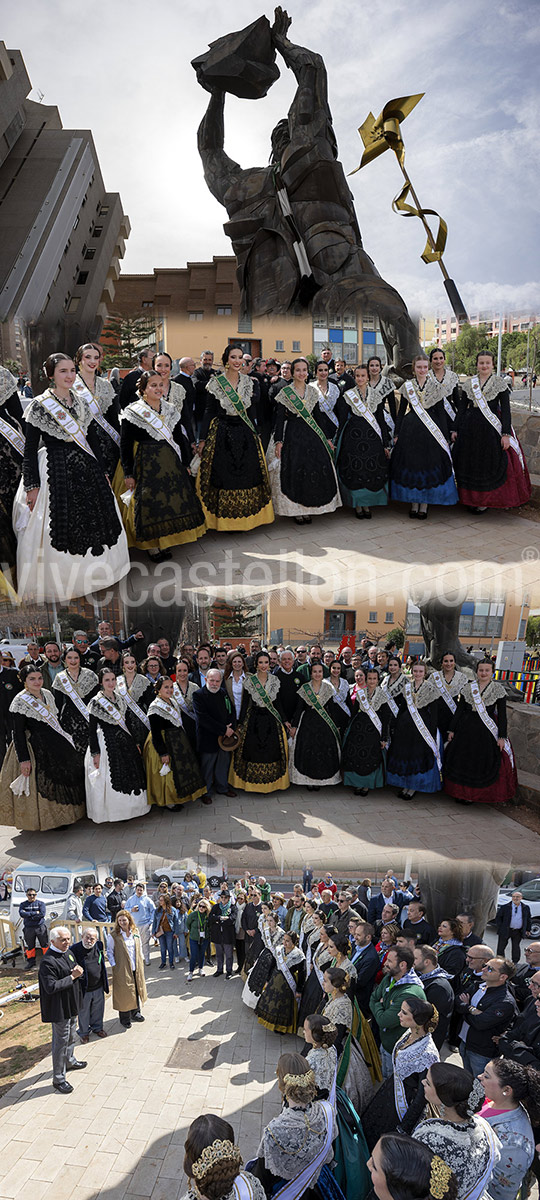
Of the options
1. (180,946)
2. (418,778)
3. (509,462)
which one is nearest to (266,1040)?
(418,778)

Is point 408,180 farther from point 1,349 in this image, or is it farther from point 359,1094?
point 1,349

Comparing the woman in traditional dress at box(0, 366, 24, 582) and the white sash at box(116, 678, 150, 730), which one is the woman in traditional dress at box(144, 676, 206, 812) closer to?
the white sash at box(116, 678, 150, 730)

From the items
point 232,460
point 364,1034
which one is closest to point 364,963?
point 364,1034

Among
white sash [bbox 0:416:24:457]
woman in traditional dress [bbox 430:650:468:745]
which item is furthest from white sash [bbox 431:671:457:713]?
white sash [bbox 0:416:24:457]

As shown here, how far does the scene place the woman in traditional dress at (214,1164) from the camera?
1.96 m

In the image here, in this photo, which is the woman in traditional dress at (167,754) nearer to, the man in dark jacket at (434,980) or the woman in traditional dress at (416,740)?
the woman in traditional dress at (416,740)

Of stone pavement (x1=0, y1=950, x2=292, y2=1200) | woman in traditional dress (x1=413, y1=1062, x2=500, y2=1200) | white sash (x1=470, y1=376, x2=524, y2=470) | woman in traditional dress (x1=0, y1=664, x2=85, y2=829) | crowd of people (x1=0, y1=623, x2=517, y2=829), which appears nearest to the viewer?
woman in traditional dress (x1=413, y1=1062, x2=500, y2=1200)

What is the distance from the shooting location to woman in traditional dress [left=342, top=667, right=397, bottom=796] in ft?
18.4

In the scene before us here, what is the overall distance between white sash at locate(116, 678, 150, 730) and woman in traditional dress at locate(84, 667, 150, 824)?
40 millimetres

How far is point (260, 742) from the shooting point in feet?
17.9

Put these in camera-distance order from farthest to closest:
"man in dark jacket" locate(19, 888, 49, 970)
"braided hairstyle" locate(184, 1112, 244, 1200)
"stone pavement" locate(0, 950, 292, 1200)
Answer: "man in dark jacket" locate(19, 888, 49, 970), "stone pavement" locate(0, 950, 292, 1200), "braided hairstyle" locate(184, 1112, 244, 1200)

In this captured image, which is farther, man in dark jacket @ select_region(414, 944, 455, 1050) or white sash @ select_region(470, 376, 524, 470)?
white sash @ select_region(470, 376, 524, 470)

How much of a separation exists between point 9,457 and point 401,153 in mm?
8077

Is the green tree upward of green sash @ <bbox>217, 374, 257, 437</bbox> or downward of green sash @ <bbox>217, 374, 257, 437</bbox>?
upward
